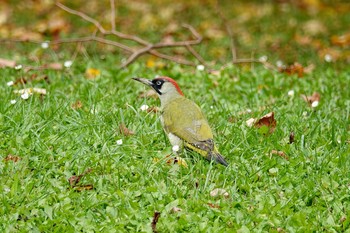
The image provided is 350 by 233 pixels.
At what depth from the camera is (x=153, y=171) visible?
5562mm

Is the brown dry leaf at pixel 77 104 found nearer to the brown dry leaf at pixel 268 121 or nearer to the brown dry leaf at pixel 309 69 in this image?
the brown dry leaf at pixel 268 121

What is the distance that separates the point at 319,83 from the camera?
27.0 feet

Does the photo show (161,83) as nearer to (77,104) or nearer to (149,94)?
(77,104)

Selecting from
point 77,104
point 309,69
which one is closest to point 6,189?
point 77,104

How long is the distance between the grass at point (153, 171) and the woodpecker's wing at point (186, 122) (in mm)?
165

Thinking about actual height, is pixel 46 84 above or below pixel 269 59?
above

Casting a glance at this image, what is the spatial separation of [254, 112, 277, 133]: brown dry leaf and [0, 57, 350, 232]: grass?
81 millimetres

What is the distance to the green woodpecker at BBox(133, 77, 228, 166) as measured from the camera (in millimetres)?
5574

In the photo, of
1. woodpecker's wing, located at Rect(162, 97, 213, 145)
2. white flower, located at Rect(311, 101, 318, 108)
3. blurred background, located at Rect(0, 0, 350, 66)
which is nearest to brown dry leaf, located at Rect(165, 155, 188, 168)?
woodpecker's wing, located at Rect(162, 97, 213, 145)

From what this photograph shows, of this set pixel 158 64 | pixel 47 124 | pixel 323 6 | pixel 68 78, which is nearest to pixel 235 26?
pixel 323 6

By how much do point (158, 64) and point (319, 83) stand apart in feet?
6.24

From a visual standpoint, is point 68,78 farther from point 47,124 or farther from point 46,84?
point 47,124

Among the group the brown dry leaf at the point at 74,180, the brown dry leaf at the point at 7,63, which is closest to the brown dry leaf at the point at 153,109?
the brown dry leaf at the point at 74,180

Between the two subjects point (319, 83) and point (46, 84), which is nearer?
point (46, 84)
